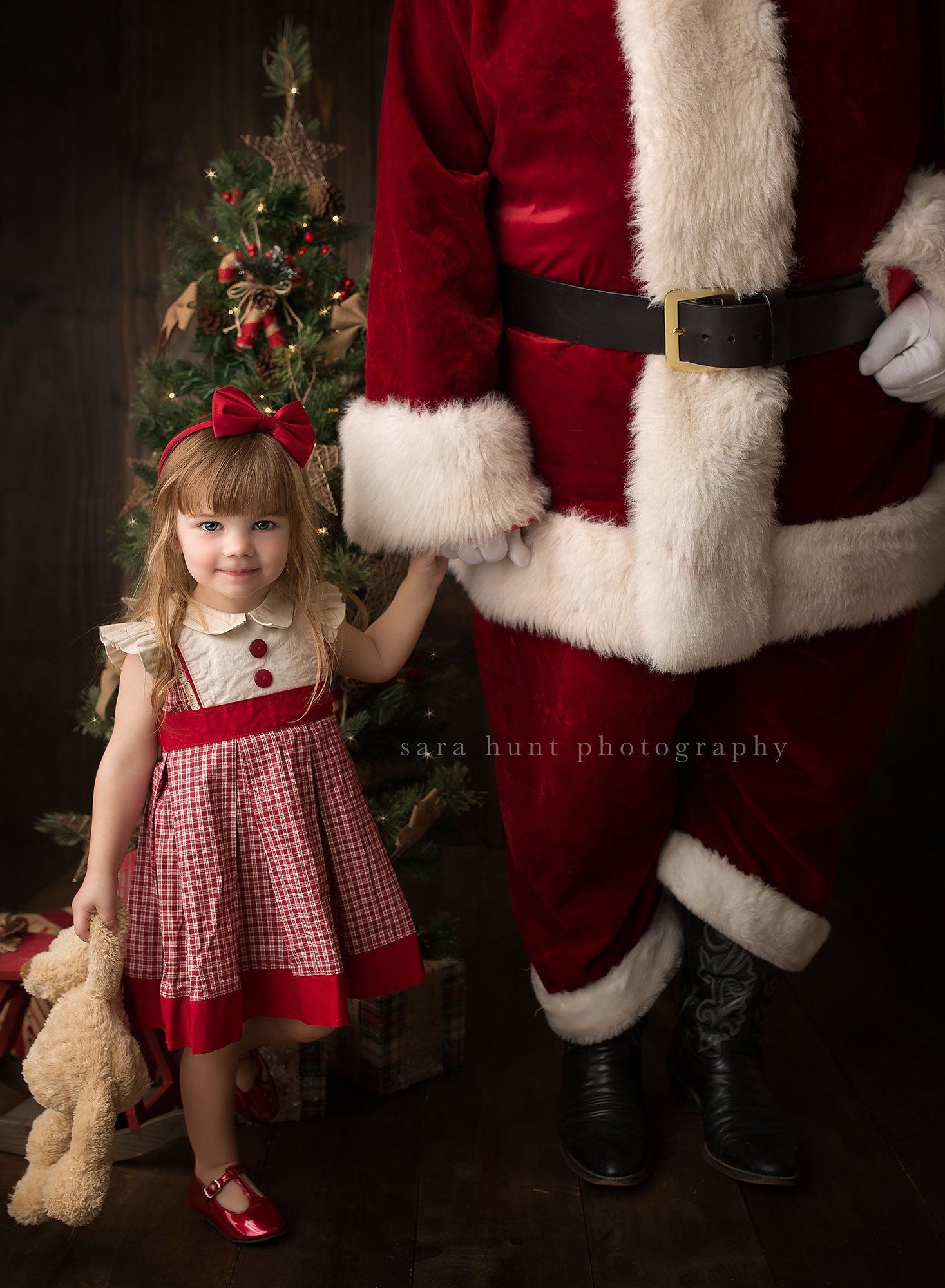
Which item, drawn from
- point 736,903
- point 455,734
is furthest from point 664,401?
point 455,734

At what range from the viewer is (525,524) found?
1194mm

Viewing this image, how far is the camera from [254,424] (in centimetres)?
116

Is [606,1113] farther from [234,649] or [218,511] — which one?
[218,511]

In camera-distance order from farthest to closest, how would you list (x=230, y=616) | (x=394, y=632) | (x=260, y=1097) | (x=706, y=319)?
(x=260, y=1097), (x=394, y=632), (x=230, y=616), (x=706, y=319)

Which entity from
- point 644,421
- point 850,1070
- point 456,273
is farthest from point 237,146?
point 850,1070

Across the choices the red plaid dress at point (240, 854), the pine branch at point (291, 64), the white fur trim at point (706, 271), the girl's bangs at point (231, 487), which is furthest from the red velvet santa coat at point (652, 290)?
the pine branch at point (291, 64)

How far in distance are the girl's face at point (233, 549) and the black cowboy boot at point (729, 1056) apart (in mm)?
723

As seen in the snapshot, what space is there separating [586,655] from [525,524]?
0.16 metres

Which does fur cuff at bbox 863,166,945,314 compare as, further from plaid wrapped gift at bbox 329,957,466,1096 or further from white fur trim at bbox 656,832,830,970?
plaid wrapped gift at bbox 329,957,466,1096

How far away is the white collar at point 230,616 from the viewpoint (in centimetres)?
117

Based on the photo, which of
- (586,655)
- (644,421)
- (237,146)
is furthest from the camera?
(237,146)

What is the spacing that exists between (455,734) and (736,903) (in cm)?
112

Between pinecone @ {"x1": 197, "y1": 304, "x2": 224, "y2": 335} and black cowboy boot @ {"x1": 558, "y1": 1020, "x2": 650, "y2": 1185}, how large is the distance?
1.07 metres

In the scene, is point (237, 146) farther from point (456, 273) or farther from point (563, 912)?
point (563, 912)
